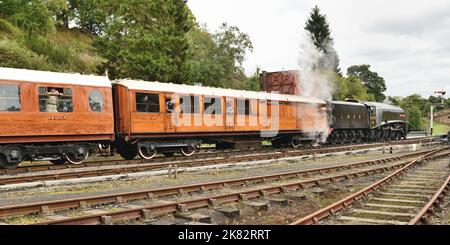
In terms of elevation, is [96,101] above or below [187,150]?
above

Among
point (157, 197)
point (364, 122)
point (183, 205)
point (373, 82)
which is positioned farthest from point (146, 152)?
point (373, 82)

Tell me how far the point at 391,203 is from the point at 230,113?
13026mm

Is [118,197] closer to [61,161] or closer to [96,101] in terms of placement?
[96,101]

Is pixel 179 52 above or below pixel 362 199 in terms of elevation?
above

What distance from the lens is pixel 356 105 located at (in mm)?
35312

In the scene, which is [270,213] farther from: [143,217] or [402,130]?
[402,130]

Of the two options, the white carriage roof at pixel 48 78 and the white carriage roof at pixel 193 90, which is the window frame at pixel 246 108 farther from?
the white carriage roof at pixel 48 78

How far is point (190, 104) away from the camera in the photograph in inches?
822

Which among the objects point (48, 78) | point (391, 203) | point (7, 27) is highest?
point (7, 27)

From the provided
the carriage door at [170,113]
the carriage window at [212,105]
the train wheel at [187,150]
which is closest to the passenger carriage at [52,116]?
the carriage door at [170,113]

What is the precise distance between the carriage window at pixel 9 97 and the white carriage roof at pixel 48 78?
11.9 inches

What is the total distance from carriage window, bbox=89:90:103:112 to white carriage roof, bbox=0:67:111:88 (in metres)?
0.37

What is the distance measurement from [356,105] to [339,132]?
2982 millimetres
